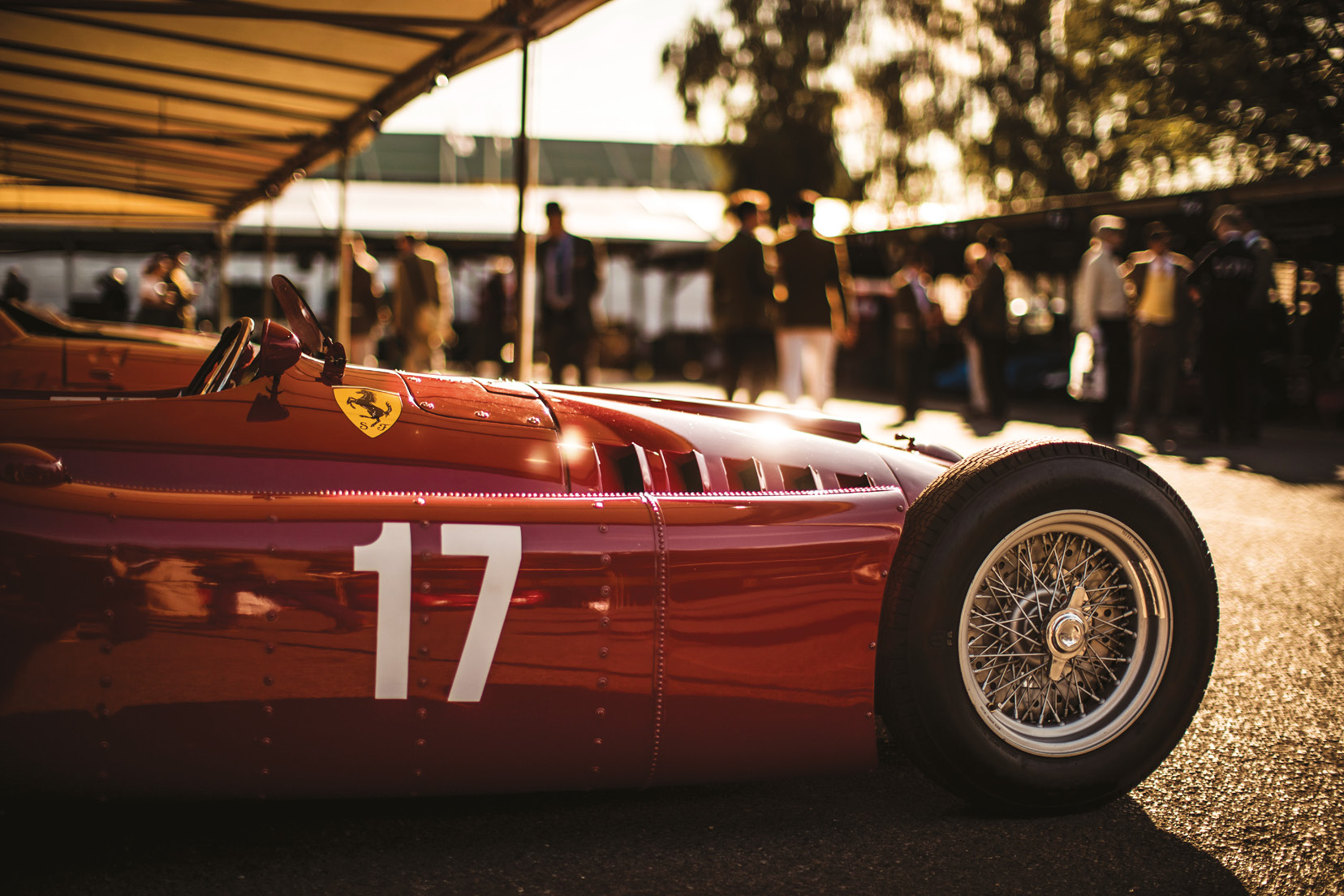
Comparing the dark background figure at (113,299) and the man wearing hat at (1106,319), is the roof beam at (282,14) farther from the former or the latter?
the dark background figure at (113,299)

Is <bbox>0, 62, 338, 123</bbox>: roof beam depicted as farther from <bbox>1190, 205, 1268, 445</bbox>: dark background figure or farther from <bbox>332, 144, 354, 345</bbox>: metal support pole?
<bbox>1190, 205, 1268, 445</bbox>: dark background figure

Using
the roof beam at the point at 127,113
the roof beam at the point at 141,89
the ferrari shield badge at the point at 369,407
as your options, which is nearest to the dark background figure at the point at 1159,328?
the roof beam at the point at 141,89

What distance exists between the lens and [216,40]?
617 cm

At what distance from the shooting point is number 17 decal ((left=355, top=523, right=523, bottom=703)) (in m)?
1.82

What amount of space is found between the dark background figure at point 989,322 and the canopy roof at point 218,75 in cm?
623

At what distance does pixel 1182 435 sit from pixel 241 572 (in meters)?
9.84

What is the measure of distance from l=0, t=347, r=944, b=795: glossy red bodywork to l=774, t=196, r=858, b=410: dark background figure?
5880 millimetres

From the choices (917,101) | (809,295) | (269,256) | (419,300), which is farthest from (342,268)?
(917,101)

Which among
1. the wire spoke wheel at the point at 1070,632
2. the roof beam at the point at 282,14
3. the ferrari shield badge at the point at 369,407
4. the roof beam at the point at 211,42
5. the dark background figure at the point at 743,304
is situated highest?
the roof beam at the point at 211,42

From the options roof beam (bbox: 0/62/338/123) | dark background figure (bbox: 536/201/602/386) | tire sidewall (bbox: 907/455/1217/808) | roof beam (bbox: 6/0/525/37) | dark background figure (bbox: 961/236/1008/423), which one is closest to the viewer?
tire sidewall (bbox: 907/455/1217/808)

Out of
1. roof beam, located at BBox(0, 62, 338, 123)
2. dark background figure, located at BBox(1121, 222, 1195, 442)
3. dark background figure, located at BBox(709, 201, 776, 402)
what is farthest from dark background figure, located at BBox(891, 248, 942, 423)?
roof beam, located at BBox(0, 62, 338, 123)

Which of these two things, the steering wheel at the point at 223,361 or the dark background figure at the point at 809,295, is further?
the dark background figure at the point at 809,295

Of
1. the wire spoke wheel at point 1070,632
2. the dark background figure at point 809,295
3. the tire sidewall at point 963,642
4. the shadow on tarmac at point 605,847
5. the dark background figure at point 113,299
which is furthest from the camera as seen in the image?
the dark background figure at point 113,299

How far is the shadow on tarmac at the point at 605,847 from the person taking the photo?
6.14ft
